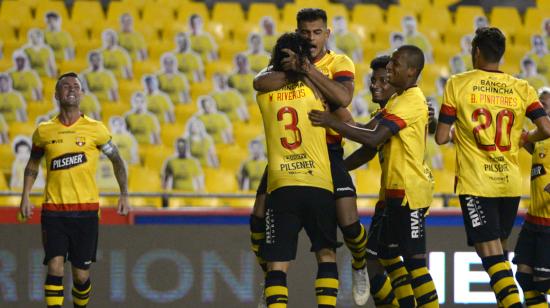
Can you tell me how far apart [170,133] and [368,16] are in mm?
3766

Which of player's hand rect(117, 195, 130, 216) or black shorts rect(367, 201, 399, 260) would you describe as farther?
player's hand rect(117, 195, 130, 216)

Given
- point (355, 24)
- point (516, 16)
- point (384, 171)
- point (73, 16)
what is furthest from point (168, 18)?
point (384, 171)

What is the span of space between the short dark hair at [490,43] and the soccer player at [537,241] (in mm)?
846

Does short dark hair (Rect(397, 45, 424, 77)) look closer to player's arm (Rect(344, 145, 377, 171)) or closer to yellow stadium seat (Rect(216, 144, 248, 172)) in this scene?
player's arm (Rect(344, 145, 377, 171))

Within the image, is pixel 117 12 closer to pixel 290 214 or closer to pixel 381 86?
pixel 381 86

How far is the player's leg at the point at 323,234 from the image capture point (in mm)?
6586

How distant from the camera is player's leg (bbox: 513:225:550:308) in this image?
725 cm

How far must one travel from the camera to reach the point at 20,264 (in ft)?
29.6

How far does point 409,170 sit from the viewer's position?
6938 mm

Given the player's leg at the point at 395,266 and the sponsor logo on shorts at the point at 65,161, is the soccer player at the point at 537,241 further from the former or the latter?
the sponsor logo on shorts at the point at 65,161

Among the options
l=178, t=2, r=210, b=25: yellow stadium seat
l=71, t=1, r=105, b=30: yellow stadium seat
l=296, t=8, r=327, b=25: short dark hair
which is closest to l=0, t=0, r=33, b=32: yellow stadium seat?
l=71, t=1, r=105, b=30: yellow stadium seat

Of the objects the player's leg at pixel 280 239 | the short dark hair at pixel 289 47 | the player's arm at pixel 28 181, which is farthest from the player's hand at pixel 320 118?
the player's arm at pixel 28 181

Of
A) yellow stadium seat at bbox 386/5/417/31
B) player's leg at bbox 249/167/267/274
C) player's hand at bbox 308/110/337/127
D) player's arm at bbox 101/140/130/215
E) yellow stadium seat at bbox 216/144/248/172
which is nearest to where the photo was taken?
player's hand at bbox 308/110/337/127

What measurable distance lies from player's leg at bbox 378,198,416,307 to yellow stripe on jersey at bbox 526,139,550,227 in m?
0.99
